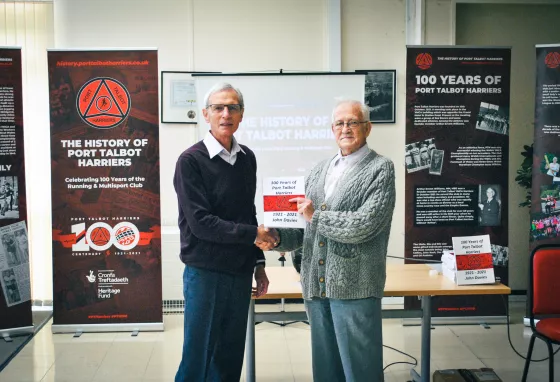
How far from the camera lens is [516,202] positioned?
18.8ft

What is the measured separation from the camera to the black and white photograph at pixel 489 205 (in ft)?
15.8

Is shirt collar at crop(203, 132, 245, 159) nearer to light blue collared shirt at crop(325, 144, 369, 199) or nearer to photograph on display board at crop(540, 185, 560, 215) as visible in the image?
light blue collared shirt at crop(325, 144, 369, 199)

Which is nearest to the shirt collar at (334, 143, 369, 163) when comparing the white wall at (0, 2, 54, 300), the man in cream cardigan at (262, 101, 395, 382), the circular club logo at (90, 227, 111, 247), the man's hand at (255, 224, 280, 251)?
the man in cream cardigan at (262, 101, 395, 382)

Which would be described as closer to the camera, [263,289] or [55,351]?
[263,289]

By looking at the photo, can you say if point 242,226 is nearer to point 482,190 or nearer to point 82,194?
point 82,194

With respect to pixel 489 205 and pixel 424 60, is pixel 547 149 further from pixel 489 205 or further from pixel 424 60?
pixel 424 60

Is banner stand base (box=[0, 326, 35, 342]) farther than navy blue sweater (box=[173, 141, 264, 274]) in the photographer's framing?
Yes

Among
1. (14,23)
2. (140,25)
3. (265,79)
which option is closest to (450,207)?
(265,79)

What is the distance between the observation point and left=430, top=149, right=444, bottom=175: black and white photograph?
479cm

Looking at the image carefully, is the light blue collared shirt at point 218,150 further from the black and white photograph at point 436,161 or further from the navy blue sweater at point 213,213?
the black and white photograph at point 436,161

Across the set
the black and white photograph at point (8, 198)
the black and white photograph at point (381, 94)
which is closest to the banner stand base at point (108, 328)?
the black and white photograph at point (8, 198)

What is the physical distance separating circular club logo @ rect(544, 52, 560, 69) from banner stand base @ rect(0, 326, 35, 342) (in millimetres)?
4612

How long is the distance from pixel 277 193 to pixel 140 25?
11.5ft

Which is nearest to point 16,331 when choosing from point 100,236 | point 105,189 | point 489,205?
point 100,236
